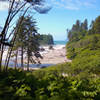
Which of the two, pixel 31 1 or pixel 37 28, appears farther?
pixel 37 28

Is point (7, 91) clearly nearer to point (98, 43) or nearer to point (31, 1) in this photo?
point (31, 1)

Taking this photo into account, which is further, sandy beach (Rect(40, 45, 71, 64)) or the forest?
sandy beach (Rect(40, 45, 71, 64))

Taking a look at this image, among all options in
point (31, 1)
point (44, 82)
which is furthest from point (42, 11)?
point (44, 82)

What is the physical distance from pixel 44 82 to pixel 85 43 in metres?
62.0

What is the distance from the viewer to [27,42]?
2264 cm

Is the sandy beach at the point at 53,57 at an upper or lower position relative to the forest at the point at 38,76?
lower

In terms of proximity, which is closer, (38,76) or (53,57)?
(38,76)

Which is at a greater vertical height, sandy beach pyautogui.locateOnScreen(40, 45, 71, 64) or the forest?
the forest

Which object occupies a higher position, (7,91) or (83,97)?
(7,91)

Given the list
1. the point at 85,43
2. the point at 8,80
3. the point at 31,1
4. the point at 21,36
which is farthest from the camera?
the point at 85,43

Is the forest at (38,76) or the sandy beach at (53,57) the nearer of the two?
the forest at (38,76)

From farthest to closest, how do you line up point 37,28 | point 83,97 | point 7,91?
1. point 37,28
2. point 83,97
3. point 7,91

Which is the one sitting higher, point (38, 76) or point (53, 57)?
point (38, 76)

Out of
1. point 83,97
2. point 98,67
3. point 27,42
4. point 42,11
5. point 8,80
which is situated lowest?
point 98,67
